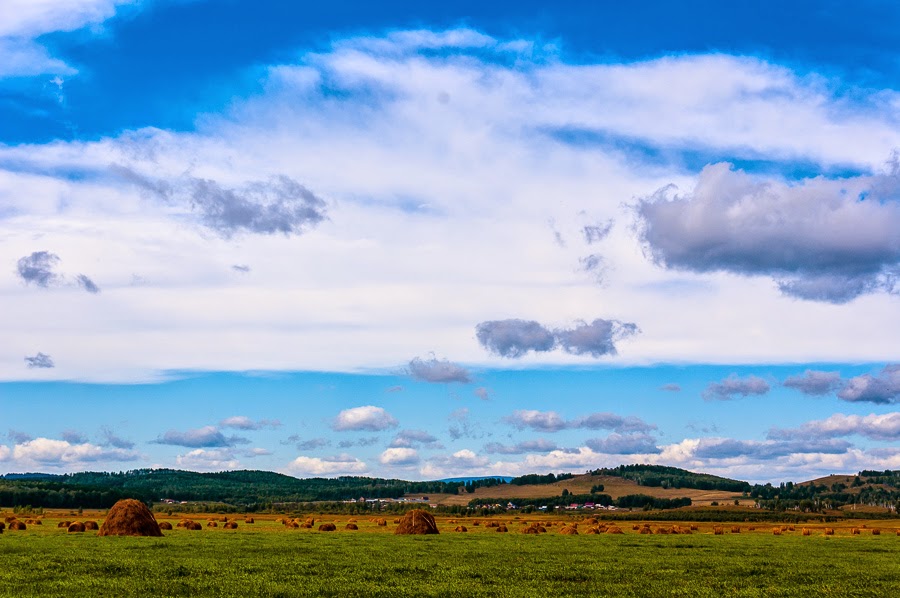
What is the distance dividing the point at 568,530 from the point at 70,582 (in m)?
65.4

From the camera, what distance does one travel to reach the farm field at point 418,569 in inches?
1330

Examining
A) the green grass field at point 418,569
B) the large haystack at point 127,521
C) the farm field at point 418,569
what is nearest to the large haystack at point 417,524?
the farm field at point 418,569

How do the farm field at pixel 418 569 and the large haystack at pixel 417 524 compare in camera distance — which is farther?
the large haystack at pixel 417 524

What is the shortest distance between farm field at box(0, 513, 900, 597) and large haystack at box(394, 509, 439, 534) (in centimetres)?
1575

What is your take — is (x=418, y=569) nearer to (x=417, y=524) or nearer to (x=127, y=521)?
(x=127, y=521)

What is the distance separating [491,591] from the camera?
111 ft

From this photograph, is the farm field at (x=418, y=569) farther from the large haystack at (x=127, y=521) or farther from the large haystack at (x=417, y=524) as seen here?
the large haystack at (x=417, y=524)

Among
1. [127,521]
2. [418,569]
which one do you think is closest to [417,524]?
[127,521]

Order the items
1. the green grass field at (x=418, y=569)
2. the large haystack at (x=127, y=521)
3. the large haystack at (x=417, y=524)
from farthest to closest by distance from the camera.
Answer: the large haystack at (x=417, y=524) → the large haystack at (x=127, y=521) → the green grass field at (x=418, y=569)

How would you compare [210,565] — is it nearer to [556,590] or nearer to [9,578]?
[9,578]

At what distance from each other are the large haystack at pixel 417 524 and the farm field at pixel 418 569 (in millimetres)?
15749

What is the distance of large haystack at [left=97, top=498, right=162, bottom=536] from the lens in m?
67.7

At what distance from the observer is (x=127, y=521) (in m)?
68.1

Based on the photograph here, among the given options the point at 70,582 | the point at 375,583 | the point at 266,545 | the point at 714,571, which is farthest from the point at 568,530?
the point at 70,582
